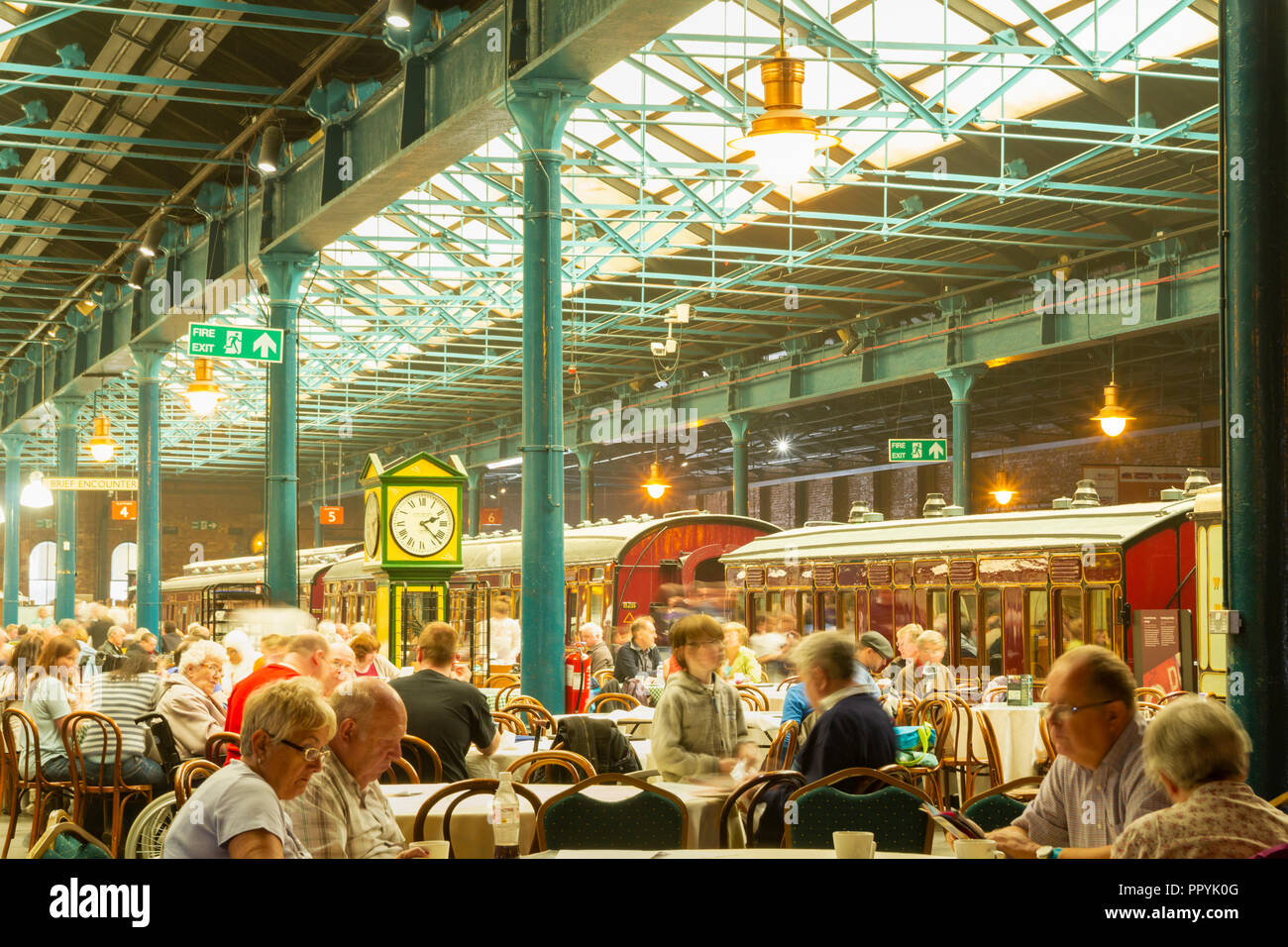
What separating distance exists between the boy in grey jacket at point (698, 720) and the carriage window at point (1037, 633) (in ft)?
27.8

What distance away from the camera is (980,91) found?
51.0ft

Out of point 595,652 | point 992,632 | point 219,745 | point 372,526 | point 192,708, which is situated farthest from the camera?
point 992,632

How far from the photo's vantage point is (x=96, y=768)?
9.27 m

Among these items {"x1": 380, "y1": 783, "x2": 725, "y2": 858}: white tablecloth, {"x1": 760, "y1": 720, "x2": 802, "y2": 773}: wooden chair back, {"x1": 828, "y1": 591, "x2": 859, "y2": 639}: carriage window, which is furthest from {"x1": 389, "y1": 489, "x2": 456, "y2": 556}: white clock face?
{"x1": 828, "y1": 591, "x2": 859, "y2": 639}: carriage window

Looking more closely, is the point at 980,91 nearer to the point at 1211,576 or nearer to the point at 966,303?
the point at 1211,576

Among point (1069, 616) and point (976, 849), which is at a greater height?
point (1069, 616)

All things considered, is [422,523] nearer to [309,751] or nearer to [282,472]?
[282,472]

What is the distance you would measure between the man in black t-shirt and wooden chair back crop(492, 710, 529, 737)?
1618mm

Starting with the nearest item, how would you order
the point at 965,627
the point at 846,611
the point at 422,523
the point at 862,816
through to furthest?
the point at 862,816 < the point at 422,523 < the point at 965,627 < the point at 846,611

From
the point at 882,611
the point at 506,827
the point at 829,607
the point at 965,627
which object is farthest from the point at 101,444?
the point at 506,827

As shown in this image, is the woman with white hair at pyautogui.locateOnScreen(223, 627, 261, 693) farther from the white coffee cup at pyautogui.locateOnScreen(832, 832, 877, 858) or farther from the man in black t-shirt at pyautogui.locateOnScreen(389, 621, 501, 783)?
the white coffee cup at pyautogui.locateOnScreen(832, 832, 877, 858)

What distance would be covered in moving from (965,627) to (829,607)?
2.77 meters

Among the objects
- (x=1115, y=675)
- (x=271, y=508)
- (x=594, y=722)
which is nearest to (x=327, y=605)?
(x=271, y=508)

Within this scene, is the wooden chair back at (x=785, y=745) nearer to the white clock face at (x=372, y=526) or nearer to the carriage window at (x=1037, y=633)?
the white clock face at (x=372, y=526)
